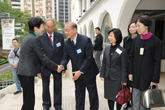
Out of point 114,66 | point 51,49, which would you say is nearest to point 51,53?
point 51,49

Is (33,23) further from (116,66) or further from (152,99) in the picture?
(152,99)

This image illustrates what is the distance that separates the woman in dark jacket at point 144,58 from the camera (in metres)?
2.26

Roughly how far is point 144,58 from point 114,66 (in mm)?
517

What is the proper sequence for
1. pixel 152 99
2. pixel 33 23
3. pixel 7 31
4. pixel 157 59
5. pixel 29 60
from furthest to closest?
pixel 7 31
pixel 33 23
pixel 29 60
pixel 157 59
pixel 152 99

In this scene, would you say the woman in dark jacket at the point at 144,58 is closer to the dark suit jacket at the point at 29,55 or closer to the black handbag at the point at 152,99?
the black handbag at the point at 152,99

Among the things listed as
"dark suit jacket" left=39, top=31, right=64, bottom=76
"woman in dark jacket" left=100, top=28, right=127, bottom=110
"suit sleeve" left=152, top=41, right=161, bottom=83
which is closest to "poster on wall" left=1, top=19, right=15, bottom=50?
"dark suit jacket" left=39, top=31, right=64, bottom=76

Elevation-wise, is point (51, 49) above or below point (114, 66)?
above

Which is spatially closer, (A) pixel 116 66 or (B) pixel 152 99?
(B) pixel 152 99

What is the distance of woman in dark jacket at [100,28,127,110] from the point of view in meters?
2.53

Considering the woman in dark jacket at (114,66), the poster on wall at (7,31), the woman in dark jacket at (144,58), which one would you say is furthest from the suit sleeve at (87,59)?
the poster on wall at (7,31)

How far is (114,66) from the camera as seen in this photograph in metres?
2.60

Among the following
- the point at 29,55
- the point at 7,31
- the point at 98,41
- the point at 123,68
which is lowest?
the point at 123,68

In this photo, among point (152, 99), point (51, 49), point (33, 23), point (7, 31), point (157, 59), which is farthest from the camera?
point (7, 31)

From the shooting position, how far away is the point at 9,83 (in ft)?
18.5
